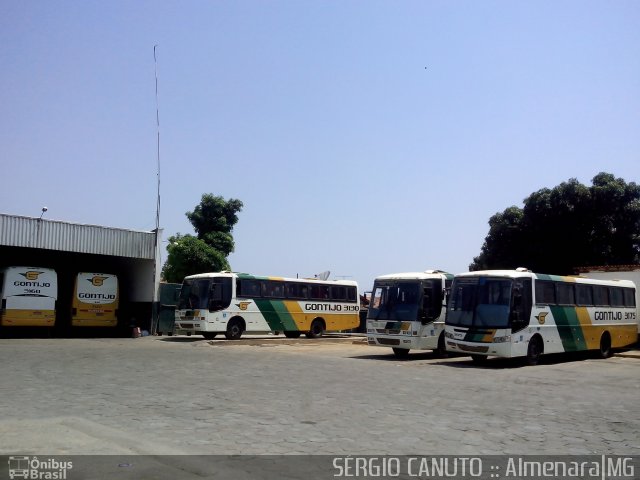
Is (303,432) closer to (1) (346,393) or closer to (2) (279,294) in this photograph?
(1) (346,393)

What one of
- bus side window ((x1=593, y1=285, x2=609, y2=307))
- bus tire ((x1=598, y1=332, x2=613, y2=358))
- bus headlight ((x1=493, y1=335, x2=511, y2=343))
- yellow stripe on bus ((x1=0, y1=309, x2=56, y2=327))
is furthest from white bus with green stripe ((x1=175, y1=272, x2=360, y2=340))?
bus side window ((x1=593, y1=285, x2=609, y2=307))

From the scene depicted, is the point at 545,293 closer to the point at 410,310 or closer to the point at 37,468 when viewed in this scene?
the point at 410,310

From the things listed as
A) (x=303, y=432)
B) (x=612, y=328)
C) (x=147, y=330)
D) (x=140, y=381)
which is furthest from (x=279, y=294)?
(x=303, y=432)

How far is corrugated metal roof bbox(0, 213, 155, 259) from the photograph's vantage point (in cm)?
2884

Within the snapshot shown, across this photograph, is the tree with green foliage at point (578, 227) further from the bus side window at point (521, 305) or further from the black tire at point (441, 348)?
the bus side window at point (521, 305)

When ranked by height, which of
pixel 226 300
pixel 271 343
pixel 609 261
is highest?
pixel 609 261

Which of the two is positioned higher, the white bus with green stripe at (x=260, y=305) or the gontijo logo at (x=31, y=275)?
the gontijo logo at (x=31, y=275)

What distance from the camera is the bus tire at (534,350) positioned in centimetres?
1894

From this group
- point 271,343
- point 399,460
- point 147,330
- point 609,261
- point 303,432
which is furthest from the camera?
point 609,261

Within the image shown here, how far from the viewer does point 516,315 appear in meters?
18.3

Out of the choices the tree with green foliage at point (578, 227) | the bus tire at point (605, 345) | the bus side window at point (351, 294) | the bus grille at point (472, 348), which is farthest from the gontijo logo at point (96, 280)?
the tree with green foliage at point (578, 227)

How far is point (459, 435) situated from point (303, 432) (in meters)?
1.96

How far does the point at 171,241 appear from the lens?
1748 inches

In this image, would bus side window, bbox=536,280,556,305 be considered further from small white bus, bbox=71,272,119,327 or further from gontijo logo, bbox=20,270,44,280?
gontijo logo, bbox=20,270,44,280
